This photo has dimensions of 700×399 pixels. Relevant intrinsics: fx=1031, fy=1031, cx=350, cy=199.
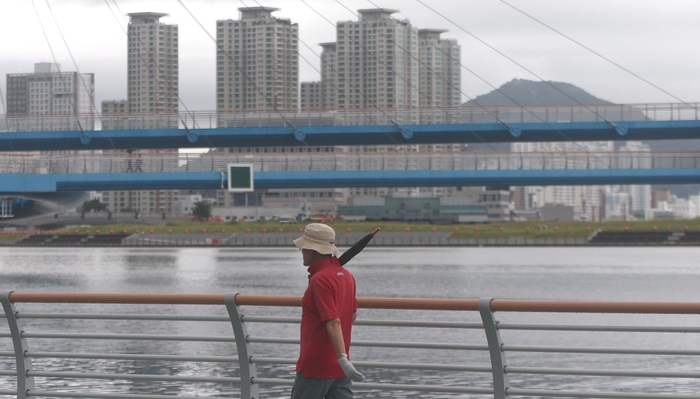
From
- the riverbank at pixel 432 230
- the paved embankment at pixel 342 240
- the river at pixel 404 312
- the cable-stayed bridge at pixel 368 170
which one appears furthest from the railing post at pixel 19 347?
the riverbank at pixel 432 230

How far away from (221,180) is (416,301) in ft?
170

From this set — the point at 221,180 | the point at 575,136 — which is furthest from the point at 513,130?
the point at 221,180

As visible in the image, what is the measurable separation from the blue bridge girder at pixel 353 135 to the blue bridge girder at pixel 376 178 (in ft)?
23.4

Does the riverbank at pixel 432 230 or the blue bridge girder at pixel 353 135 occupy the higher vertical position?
the blue bridge girder at pixel 353 135

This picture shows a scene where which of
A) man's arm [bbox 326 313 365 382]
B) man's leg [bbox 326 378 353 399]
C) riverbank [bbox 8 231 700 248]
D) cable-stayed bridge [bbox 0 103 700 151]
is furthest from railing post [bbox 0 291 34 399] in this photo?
riverbank [bbox 8 231 700 248]

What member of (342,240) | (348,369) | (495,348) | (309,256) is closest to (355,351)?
(495,348)

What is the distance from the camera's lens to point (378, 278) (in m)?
43.6

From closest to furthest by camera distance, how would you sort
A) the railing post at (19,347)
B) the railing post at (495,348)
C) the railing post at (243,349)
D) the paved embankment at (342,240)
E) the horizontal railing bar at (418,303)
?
the railing post at (495,348), the horizontal railing bar at (418,303), the railing post at (243,349), the railing post at (19,347), the paved embankment at (342,240)

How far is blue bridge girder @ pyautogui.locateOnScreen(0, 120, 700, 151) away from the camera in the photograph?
65500 millimetres

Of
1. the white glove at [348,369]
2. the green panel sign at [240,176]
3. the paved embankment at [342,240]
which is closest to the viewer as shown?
the white glove at [348,369]

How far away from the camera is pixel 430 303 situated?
Answer: 650 cm

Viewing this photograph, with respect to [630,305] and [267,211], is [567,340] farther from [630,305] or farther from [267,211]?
[267,211]

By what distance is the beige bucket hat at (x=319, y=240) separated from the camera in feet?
18.9

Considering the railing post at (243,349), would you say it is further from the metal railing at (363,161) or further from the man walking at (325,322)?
the metal railing at (363,161)
